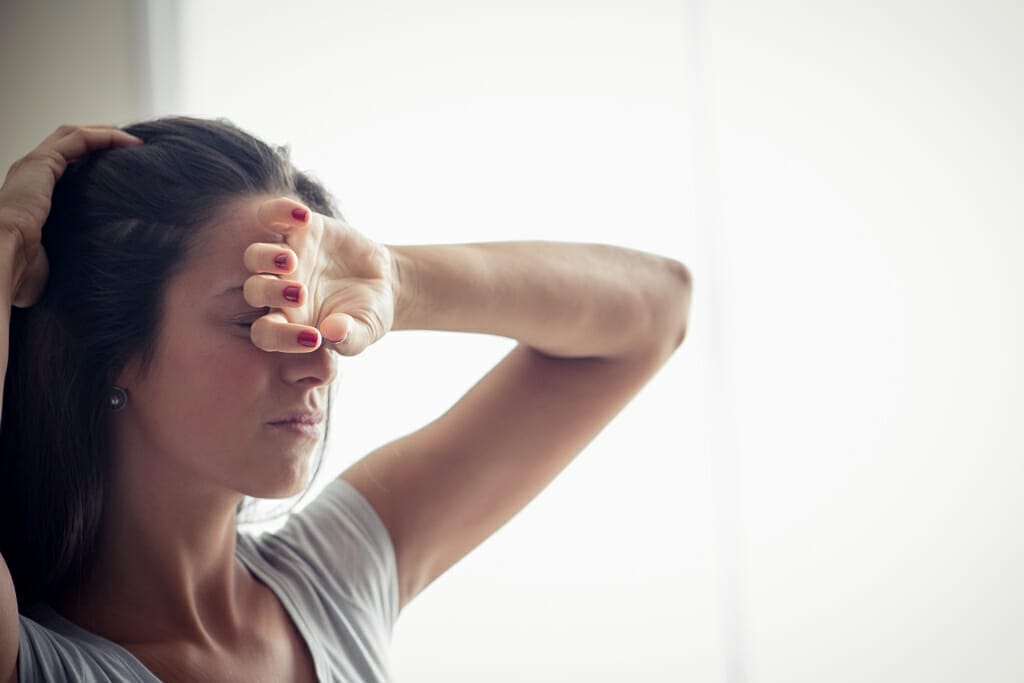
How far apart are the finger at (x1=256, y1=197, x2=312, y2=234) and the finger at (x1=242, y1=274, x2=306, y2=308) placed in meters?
0.06

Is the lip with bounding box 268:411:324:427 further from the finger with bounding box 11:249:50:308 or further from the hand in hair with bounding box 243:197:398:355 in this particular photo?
the finger with bounding box 11:249:50:308

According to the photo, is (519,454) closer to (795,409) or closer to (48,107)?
(795,409)

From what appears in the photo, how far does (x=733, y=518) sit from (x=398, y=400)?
692 millimetres

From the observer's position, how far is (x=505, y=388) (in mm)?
1088

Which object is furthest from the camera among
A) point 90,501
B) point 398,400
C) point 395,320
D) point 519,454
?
point 398,400

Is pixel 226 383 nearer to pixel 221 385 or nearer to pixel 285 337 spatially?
pixel 221 385

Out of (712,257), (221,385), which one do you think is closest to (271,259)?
(221,385)

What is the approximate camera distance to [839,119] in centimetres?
160

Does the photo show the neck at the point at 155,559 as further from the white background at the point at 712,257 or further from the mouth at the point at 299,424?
the white background at the point at 712,257

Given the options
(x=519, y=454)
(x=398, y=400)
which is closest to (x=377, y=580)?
(x=519, y=454)

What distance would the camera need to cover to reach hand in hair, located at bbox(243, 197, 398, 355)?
737 millimetres

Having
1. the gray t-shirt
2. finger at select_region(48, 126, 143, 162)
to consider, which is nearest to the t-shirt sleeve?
the gray t-shirt

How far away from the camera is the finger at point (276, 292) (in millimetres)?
746

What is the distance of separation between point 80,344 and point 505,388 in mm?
461
